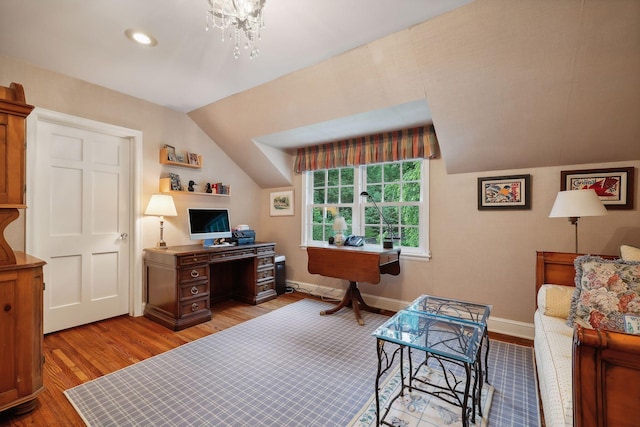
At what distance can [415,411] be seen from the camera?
5.26 ft

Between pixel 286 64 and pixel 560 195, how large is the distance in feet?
7.69

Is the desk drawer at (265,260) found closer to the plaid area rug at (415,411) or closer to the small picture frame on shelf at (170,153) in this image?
the small picture frame on shelf at (170,153)

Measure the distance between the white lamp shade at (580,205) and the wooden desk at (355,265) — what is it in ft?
4.66

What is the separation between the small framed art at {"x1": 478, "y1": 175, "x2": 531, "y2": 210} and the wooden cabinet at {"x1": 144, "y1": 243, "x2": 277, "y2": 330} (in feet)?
8.54

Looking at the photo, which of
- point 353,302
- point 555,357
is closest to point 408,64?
point 555,357

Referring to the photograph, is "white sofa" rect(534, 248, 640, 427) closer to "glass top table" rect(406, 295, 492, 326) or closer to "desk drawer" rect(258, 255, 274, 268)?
"glass top table" rect(406, 295, 492, 326)

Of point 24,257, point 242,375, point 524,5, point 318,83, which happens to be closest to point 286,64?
point 318,83

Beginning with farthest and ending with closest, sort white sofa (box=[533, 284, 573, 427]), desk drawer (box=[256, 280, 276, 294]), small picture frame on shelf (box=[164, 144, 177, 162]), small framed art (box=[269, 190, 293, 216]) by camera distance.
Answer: small framed art (box=[269, 190, 293, 216]) → desk drawer (box=[256, 280, 276, 294]) → small picture frame on shelf (box=[164, 144, 177, 162]) → white sofa (box=[533, 284, 573, 427])

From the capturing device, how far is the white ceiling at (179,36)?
1.75m

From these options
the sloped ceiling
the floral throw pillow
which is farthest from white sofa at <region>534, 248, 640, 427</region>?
the sloped ceiling

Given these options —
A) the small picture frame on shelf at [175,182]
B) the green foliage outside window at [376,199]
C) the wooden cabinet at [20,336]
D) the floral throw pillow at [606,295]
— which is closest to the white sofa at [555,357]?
the floral throw pillow at [606,295]

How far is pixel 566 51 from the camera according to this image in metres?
1.79

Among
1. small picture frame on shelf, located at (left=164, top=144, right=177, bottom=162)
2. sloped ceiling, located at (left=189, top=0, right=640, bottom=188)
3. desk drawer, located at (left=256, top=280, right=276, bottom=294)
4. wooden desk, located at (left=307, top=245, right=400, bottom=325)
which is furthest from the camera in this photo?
desk drawer, located at (left=256, top=280, right=276, bottom=294)

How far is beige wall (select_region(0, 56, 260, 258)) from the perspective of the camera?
240 cm
